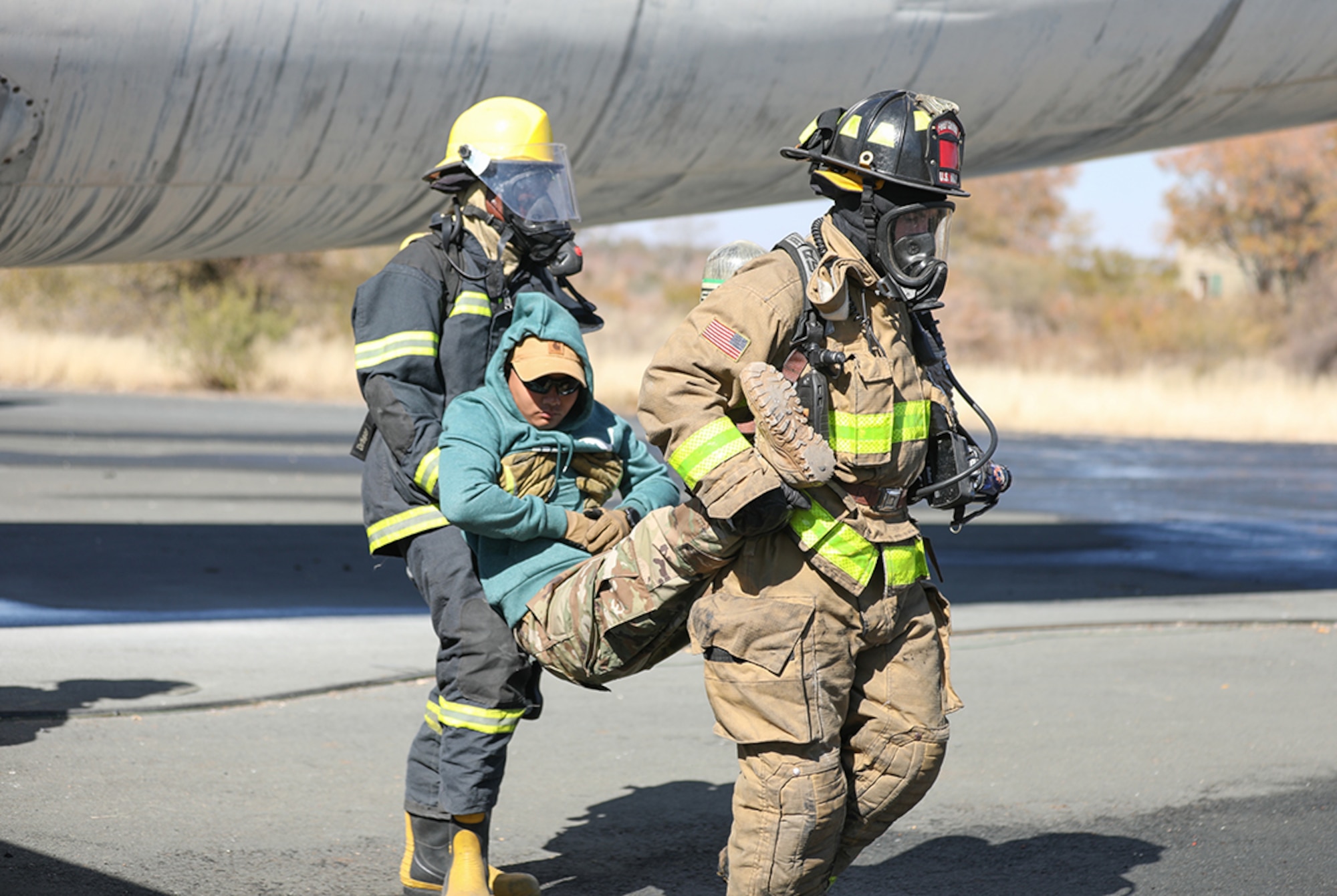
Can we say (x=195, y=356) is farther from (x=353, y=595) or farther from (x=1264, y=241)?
(x=1264, y=241)

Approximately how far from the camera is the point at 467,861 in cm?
354

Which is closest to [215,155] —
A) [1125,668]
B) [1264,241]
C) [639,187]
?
[639,187]

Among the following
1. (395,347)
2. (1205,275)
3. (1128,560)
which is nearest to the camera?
(395,347)

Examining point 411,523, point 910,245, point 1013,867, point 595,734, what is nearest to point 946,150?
point 910,245

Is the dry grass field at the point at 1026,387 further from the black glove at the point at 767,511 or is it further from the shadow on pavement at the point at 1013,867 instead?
the black glove at the point at 767,511

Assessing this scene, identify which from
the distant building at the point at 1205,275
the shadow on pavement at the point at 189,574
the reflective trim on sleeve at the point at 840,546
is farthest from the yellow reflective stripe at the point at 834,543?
the distant building at the point at 1205,275

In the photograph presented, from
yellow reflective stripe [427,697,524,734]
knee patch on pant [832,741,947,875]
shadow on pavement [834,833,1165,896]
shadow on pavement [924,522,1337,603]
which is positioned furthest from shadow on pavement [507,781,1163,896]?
shadow on pavement [924,522,1337,603]

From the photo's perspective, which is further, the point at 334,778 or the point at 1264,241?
the point at 1264,241

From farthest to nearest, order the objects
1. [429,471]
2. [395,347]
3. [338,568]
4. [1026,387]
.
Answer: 1. [1026,387]
2. [338,568]
3. [395,347]
4. [429,471]

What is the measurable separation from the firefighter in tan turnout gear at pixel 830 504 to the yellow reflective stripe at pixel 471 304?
0.78 meters

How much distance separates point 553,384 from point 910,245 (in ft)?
3.15

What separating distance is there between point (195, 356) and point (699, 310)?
26555mm

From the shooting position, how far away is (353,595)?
8.05 metres

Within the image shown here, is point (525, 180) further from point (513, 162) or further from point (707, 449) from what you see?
point (707, 449)
